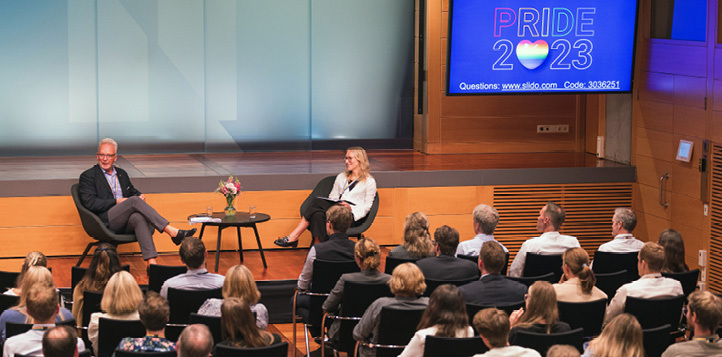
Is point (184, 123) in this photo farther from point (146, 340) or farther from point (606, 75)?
point (146, 340)

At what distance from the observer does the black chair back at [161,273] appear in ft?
18.8

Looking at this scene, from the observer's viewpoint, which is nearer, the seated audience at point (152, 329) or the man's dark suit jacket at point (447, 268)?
the seated audience at point (152, 329)

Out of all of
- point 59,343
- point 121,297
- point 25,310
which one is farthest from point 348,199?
point 59,343

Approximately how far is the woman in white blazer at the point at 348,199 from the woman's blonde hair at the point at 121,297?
3455 mm

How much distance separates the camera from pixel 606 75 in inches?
365

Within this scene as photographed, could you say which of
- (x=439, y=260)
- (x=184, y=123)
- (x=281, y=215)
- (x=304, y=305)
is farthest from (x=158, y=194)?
(x=439, y=260)

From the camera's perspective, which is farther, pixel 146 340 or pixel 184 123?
pixel 184 123

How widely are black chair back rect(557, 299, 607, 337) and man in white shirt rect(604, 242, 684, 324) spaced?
0.24 m

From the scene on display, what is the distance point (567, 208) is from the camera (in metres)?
9.59

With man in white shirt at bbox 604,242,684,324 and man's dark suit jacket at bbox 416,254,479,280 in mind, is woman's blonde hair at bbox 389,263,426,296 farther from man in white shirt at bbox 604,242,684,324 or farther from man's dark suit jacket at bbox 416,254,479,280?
man in white shirt at bbox 604,242,684,324

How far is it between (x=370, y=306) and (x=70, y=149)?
6.84 m

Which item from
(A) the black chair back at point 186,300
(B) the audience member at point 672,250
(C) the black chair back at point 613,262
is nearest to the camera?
(A) the black chair back at point 186,300

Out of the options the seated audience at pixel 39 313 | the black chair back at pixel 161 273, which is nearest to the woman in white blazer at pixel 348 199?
the black chair back at pixel 161 273

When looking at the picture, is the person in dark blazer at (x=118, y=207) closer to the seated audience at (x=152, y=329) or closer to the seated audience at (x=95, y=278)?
the seated audience at (x=95, y=278)
